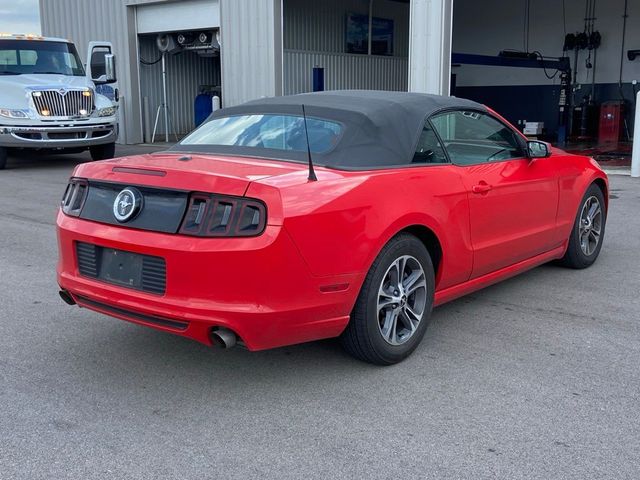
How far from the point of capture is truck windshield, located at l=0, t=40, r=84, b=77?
47.1 feet

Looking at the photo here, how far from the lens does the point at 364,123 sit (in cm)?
430

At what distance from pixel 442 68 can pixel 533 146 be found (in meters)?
8.62

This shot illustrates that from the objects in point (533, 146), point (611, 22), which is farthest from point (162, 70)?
point (533, 146)

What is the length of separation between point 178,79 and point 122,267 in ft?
63.2

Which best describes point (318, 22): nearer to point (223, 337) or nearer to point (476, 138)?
point (476, 138)

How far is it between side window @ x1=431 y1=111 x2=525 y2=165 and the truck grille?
1060 cm

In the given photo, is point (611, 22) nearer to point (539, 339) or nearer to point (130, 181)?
point (539, 339)

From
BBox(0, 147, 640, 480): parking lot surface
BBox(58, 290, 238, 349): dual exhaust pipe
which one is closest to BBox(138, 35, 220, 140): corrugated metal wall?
BBox(0, 147, 640, 480): parking lot surface

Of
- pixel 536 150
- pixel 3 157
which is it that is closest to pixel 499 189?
pixel 536 150

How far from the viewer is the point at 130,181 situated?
3.79 metres

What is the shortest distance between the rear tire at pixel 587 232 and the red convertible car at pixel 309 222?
36.7 inches

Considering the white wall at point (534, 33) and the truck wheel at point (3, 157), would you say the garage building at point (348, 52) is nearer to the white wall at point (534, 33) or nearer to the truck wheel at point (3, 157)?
the white wall at point (534, 33)

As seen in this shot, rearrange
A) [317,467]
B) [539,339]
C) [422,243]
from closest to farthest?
[317,467]
[422,243]
[539,339]

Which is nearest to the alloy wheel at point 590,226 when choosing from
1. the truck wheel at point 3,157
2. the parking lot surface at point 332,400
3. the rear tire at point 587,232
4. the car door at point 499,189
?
the rear tire at point 587,232
